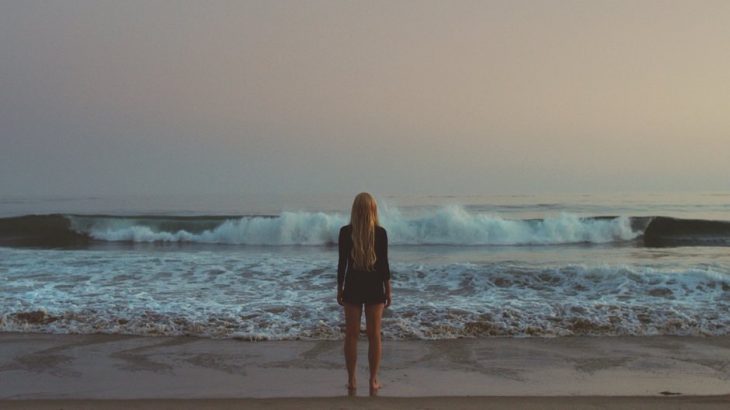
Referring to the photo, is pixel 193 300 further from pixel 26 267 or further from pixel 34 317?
pixel 26 267

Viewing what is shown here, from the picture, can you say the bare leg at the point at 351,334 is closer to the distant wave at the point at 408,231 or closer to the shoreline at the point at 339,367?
the shoreline at the point at 339,367

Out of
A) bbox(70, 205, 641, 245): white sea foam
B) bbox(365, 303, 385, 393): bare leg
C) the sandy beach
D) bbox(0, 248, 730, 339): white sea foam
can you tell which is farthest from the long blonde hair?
bbox(70, 205, 641, 245): white sea foam

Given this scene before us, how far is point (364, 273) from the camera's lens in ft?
15.9

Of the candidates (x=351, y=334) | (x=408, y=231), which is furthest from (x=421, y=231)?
(x=351, y=334)

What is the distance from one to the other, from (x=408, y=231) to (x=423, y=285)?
37.0 feet

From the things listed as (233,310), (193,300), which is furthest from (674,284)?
(193,300)

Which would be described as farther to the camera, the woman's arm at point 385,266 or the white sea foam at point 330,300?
the white sea foam at point 330,300

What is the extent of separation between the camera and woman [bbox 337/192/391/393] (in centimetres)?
477

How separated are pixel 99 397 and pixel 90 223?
855 inches

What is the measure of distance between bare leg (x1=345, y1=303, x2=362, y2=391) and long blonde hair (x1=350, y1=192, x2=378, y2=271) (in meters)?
0.42

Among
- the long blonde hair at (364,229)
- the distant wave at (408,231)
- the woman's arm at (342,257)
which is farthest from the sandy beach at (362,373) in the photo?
the distant wave at (408,231)

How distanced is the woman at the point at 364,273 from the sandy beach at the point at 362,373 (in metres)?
0.43

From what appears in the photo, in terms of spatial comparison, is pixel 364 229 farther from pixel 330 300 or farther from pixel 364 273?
pixel 330 300

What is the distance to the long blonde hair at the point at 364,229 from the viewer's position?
4.74 m
